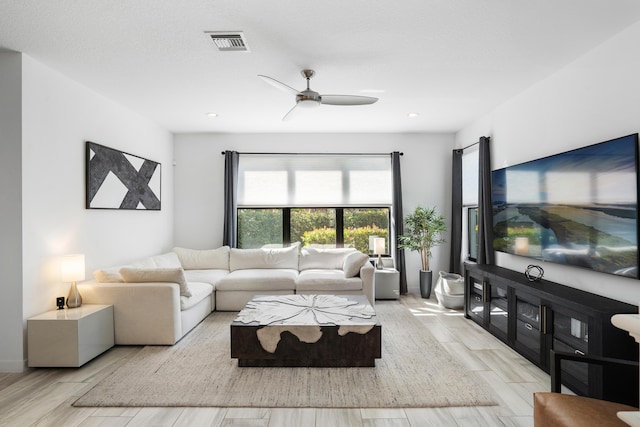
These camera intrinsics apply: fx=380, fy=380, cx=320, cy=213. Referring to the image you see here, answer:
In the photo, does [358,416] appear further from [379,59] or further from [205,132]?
[205,132]

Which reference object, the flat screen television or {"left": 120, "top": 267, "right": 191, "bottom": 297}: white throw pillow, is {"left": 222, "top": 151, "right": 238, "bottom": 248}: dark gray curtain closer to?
{"left": 120, "top": 267, "right": 191, "bottom": 297}: white throw pillow

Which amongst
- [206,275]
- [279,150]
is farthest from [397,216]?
[206,275]

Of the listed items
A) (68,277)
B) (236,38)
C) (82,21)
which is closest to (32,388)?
(68,277)

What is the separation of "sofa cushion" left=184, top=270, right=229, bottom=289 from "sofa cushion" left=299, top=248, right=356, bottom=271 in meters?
1.18

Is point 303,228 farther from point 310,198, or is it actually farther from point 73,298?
point 73,298

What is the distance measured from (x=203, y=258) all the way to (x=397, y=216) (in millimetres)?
3122

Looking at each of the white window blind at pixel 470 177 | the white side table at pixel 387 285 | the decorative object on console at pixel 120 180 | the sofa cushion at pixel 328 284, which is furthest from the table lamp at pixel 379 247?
the decorative object on console at pixel 120 180

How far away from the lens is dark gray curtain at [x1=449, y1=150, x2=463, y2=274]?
19.8ft

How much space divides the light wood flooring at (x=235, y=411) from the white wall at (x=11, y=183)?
2.14 ft

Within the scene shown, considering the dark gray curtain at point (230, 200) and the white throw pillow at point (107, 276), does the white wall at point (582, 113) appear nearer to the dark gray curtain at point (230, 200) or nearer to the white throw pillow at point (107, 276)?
the dark gray curtain at point (230, 200)

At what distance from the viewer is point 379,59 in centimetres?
333

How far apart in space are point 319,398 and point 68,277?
2487mm

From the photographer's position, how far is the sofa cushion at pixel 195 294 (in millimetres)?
3998

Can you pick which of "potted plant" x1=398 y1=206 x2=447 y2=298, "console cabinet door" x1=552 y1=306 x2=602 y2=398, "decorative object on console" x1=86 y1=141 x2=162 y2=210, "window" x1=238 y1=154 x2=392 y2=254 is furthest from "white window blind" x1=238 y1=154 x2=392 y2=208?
"console cabinet door" x1=552 y1=306 x2=602 y2=398
